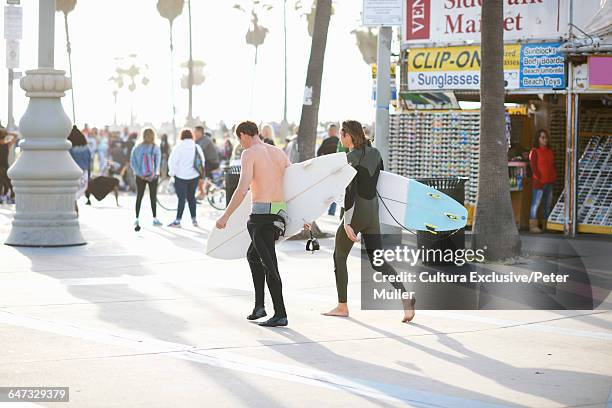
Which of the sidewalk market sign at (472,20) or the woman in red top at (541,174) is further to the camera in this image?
the woman in red top at (541,174)

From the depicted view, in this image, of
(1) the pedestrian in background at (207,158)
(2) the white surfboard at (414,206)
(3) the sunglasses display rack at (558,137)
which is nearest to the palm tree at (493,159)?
(2) the white surfboard at (414,206)

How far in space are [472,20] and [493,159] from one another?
5732 mm

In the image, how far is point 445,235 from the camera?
1416 centimetres

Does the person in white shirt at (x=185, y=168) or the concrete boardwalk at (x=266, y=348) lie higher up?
the person in white shirt at (x=185, y=168)

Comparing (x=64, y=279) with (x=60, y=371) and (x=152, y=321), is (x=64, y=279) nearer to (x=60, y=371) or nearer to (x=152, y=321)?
(x=152, y=321)

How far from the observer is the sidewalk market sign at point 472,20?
18.4 metres

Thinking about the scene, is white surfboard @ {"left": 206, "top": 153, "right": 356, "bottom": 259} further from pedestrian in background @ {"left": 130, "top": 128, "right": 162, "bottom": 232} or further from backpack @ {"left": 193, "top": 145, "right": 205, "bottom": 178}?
backpack @ {"left": 193, "top": 145, "right": 205, "bottom": 178}

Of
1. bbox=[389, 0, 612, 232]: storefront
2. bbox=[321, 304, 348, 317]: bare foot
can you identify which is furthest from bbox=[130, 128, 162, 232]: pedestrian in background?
bbox=[321, 304, 348, 317]: bare foot

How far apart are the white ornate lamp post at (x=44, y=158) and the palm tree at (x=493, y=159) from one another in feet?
18.2

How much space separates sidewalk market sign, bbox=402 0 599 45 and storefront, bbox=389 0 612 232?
2 cm

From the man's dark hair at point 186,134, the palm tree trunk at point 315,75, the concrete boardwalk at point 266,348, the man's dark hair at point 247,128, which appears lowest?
the concrete boardwalk at point 266,348

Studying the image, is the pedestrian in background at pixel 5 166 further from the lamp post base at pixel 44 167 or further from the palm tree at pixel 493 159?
the palm tree at pixel 493 159

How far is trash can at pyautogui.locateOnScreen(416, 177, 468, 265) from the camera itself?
14227 mm

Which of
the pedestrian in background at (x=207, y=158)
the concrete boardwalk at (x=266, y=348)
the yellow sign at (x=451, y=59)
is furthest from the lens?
the pedestrian in background at (x=207, y=158)
